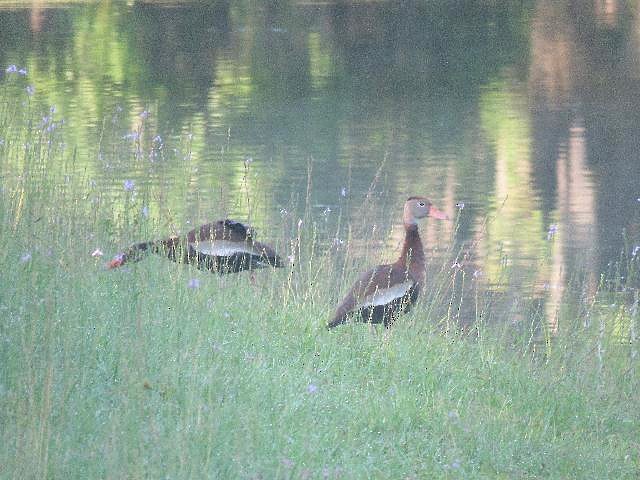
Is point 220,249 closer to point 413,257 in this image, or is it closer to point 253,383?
point 413,257

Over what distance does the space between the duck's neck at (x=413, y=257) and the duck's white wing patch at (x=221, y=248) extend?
978 millimetres

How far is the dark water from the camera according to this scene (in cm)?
1058

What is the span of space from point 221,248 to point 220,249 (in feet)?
0.04

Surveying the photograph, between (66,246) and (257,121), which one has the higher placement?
(66,246)

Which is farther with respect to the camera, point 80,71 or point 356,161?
point 80,71

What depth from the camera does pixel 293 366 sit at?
6.27 meters

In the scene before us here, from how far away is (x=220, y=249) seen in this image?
7.64m

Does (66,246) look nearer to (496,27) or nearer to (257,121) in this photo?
(257,121)

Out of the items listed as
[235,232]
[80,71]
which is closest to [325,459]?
[235,232]

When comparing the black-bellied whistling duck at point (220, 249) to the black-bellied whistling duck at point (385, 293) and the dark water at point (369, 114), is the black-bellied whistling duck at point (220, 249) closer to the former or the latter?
the dark water at point (369, 114)

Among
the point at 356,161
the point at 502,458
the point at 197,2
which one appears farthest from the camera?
the point at 197,2

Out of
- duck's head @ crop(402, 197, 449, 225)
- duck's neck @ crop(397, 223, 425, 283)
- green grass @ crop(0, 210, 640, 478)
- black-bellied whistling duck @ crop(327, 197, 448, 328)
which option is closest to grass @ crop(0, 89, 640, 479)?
green grass @ crop(0, 210, 640, 478)

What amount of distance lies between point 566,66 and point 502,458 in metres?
18.5

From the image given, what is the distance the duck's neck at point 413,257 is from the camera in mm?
7730
